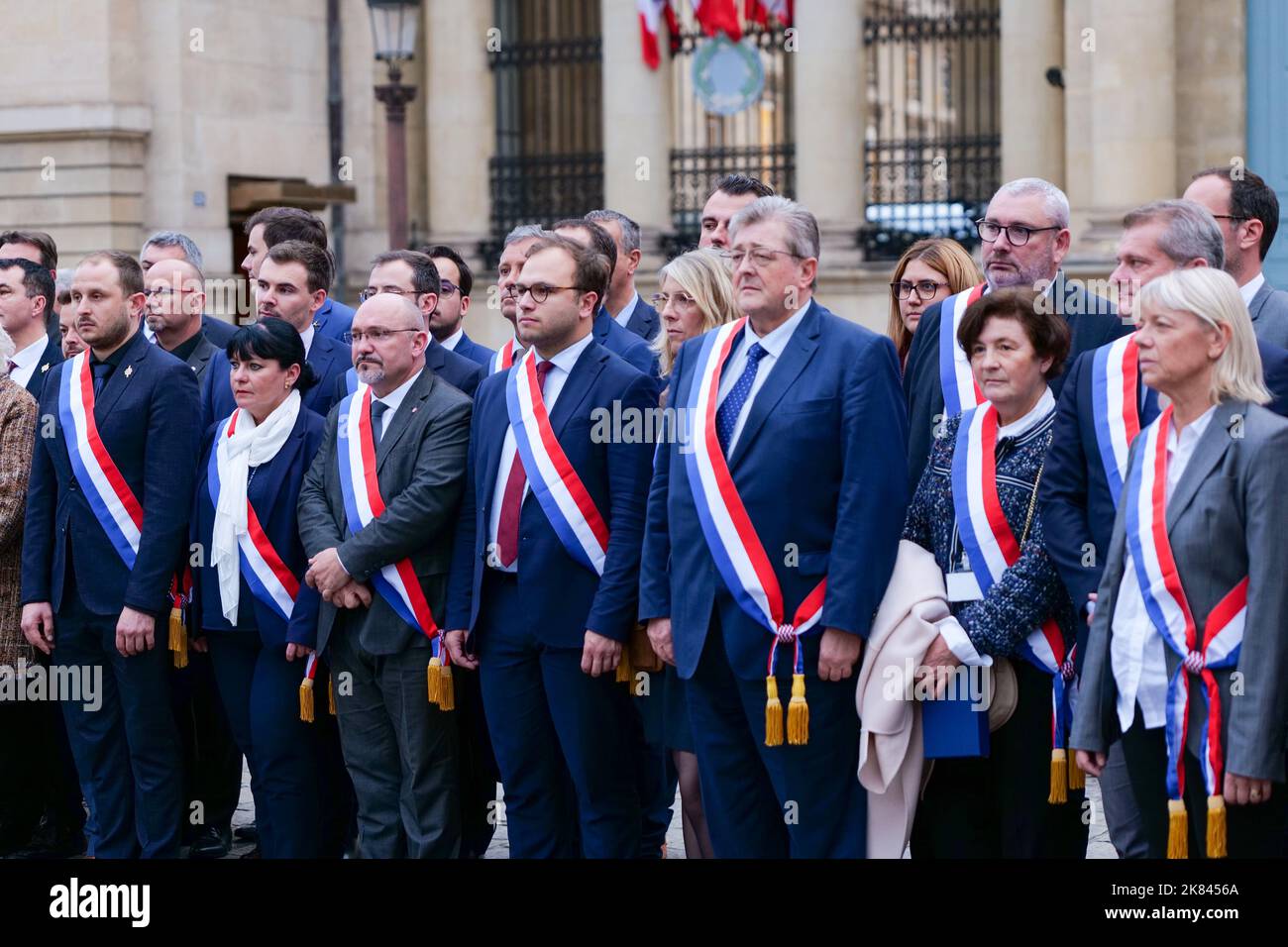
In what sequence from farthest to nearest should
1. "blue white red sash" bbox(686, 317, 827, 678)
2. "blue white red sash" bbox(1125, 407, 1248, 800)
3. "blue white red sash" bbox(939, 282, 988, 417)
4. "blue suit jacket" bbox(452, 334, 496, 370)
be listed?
"blue suit jacket" bbox(452, 334, 496, 370), "blue white red sash" bbox(939, 282, 988, 417), "blue white red sash" bbox(686, 317, 827, 678), "blue white red sash" bbox(1125, 407, 1248, 800)

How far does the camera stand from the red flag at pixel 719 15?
19953 millimetres

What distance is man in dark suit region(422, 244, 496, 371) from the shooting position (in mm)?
9016

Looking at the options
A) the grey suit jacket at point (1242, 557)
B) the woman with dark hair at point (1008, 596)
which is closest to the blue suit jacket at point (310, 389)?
the woman with dark hair at point (1008, 596)

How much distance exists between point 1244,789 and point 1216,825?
0.12 m

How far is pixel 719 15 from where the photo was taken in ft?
65.6

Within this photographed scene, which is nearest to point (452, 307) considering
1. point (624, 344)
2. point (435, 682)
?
point (624, 344)

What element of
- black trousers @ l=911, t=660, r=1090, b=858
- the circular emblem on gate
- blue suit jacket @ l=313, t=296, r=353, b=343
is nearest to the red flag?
the circular emblem on gate

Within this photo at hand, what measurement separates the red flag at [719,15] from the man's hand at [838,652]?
14.8 meters

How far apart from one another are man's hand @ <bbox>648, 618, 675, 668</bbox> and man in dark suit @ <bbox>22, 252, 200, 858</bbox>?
2.14 meters

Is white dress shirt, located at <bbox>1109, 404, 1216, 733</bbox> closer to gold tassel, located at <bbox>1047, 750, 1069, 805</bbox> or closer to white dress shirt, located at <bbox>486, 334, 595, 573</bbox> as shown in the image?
gold tassel, located at <bbox>1047, 750, 1069, 805</bbox>

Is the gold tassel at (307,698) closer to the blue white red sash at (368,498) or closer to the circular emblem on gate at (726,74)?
the blue white red sash at (368,498)
